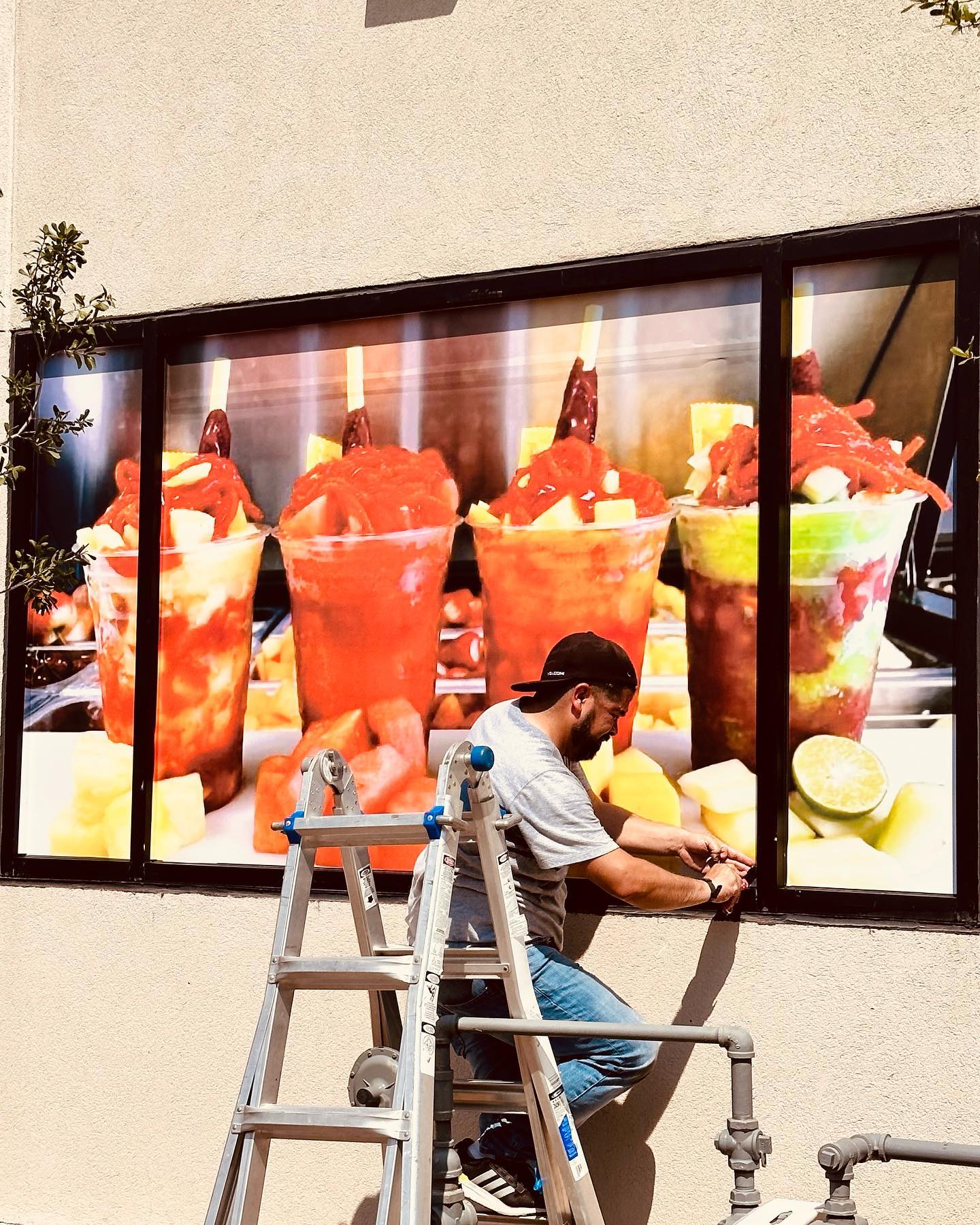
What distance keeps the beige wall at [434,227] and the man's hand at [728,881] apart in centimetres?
14

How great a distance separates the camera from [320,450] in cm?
617

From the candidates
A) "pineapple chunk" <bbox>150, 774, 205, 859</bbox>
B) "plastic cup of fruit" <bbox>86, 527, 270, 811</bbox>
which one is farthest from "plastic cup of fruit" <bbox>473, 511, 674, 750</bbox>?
"pineapple chunk" <bbox>150, 774, 205, 859</bbox>

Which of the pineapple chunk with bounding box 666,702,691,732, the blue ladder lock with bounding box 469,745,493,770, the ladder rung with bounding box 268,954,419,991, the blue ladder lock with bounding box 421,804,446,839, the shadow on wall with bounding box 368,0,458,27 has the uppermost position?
the shadow on wall with bounding box 368,0,458,27

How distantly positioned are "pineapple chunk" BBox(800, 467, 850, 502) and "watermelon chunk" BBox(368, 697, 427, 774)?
163 cm

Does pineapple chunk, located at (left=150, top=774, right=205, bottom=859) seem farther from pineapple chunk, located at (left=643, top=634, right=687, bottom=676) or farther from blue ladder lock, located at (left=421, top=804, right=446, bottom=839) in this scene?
blue ladder lock, located at (left=421, top=804, right=446, bottom=839)

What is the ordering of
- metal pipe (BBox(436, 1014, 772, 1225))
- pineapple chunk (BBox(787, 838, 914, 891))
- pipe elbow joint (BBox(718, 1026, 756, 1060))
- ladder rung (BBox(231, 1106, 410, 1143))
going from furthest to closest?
pineapple chunk (BBox(787, 838, 914, 891)), ladder rung (BBox(231, 1106, 410, 1143)), pipe elbow joint (BBox(718, 1026, 756, 1060)), metal pipe (BBox(436, 1014, 772, 1225))

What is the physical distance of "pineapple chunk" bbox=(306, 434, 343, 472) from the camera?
6145 mm

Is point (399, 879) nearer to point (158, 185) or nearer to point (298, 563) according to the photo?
point (298, 563)

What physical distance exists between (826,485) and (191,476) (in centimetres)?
257

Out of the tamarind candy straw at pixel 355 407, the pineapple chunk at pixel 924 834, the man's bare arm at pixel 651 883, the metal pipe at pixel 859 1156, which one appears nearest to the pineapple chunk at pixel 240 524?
the tamarind candy straw at pixel 355 407

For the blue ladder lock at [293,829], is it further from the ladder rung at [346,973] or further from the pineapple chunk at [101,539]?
the pineapple chunk at [101,539]

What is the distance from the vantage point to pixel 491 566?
229 inches

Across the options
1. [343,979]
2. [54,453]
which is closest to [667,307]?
Result: [54,453]

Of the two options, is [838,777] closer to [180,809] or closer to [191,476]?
[180,809]
